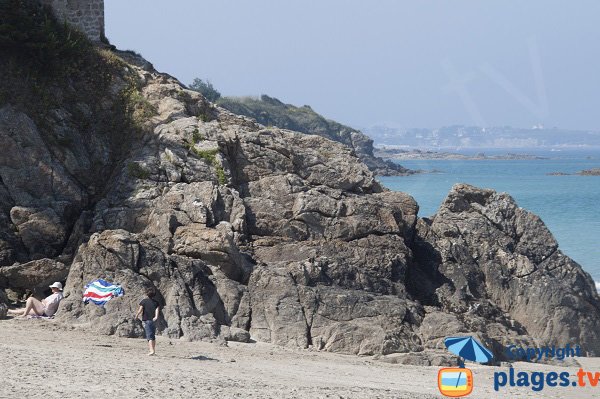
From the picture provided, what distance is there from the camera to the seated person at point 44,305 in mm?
20484

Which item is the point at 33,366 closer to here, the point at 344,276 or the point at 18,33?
the point at 344,276

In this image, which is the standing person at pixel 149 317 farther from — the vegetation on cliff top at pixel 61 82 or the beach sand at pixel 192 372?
the vegetation on cliff top at pixel 61 82

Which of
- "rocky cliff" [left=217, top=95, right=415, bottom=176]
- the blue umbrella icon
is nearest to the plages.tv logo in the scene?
the blue umbrella icon

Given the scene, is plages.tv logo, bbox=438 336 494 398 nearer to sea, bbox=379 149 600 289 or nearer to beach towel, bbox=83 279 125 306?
beach towel, bbox=83 279 125 306

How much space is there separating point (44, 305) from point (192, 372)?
490cm

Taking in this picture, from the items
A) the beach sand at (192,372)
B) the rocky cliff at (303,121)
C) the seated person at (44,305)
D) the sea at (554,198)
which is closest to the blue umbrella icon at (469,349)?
the beach sand at (192,372)

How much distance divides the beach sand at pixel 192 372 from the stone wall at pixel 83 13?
33.2 feet

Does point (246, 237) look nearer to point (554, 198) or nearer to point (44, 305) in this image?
point (44, 305)

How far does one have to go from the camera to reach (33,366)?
15930 millimetres

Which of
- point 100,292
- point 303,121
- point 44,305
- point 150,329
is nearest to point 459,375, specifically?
point 150,329

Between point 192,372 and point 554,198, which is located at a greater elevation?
point 554,198

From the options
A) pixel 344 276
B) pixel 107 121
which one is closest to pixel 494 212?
pixel 344 276

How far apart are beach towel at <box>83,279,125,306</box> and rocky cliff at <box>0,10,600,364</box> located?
178 mm

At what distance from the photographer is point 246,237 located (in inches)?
922
